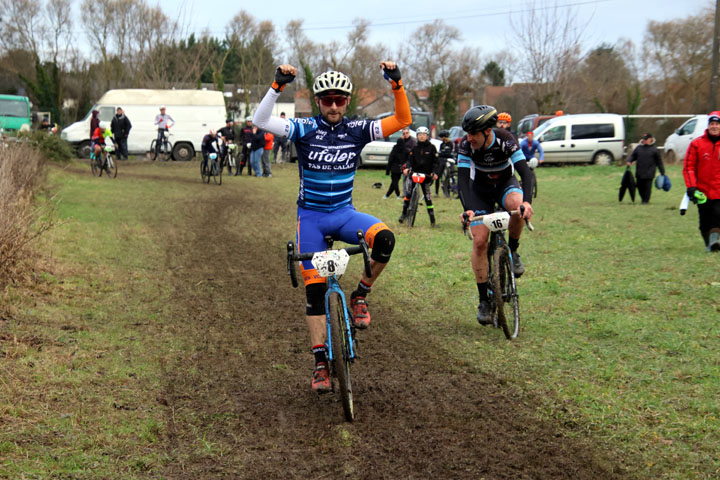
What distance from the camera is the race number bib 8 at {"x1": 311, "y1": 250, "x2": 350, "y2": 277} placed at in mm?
4938

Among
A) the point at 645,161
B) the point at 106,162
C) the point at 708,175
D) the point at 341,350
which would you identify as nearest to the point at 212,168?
the point at 106,162

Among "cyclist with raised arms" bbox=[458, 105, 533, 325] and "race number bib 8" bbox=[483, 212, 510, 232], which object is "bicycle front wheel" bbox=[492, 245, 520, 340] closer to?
"cyclist with raised arms" bbox=[458, 105, 533, 325]

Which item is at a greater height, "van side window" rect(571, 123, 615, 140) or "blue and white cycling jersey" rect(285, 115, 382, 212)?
"van side window" rect(571, 123, 615, 140)

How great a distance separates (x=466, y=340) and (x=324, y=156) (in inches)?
96.9

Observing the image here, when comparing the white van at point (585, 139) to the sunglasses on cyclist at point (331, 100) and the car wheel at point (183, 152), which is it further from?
the sunglasses on cyclist at point (331, 100)

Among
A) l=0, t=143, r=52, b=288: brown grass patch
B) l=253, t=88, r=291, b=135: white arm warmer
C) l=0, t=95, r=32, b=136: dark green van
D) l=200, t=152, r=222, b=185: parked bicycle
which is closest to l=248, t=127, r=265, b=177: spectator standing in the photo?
l=200, t=152, r=222, b=185: parked bicycle

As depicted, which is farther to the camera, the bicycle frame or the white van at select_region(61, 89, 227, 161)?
the white van at select_region(61, 89, 227, 161)

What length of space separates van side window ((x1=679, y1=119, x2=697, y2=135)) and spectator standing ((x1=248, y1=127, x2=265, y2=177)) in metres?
15.5

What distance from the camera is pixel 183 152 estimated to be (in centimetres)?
3269

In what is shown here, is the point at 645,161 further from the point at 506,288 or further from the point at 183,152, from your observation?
the point at 183,152

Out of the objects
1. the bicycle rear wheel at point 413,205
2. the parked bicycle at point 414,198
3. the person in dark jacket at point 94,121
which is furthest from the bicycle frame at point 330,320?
the person in dark jacket at point 94,121

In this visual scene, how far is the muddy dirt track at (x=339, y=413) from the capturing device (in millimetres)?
4121

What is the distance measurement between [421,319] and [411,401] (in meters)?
2.67

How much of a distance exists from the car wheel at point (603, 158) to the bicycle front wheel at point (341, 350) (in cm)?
2857
